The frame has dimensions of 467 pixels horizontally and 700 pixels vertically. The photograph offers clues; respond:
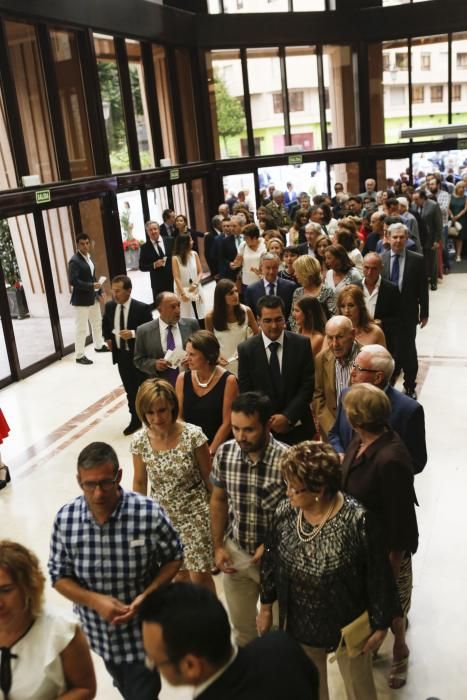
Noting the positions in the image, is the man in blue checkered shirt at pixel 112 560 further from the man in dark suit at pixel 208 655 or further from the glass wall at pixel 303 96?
the glass wall at pixel 303 96

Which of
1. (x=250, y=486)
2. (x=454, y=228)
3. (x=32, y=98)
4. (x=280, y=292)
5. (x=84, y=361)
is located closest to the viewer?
(x=250, y=486)

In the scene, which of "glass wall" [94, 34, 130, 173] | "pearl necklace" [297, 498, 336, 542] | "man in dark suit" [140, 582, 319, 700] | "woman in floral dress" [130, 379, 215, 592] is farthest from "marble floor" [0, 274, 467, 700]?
"glass wall" [94, 34, 130, 173]

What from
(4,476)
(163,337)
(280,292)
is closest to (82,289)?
(4,476)

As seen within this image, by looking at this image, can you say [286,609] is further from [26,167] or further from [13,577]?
[26,167]

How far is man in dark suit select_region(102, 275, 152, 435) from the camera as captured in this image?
22.8ft

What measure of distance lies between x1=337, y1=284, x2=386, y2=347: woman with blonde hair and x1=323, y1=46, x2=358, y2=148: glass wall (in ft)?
44.3

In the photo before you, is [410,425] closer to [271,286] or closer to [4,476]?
[271,286]

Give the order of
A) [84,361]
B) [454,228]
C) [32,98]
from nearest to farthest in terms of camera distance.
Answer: [84,361] → [32,98] → [454,228]

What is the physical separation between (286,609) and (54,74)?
10.2 m

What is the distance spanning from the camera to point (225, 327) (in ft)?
19.0

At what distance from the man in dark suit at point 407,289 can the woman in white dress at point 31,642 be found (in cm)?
545

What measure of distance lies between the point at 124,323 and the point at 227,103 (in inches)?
434

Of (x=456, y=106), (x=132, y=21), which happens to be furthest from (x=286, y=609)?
(x=456, y=106)

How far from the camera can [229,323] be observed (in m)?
5.82
